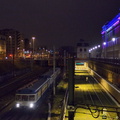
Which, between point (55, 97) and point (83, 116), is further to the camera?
point (55, 97)

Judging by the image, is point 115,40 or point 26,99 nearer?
point 26,99

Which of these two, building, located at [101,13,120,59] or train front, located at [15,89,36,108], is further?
building, located at [101,13,120,59]

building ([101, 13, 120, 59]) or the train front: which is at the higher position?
building ([101, 13, 120, 59])

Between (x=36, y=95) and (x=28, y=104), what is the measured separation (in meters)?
1.44

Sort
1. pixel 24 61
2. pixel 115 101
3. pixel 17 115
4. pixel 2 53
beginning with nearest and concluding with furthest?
pixel 17 115 < pixel 115 101 < pixel 24 61 < pixel 2 53

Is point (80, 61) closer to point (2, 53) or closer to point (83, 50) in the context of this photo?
point (83, 50)

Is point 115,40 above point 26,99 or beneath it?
above

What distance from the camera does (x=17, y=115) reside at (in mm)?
23688

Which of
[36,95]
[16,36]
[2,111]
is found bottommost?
[2,111]

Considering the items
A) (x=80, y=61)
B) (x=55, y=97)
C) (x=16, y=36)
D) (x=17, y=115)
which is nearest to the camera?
(x=17, y=115)

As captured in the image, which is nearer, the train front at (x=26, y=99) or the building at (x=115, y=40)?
the train front at (x=26, y=99)

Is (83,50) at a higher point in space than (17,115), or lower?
higher

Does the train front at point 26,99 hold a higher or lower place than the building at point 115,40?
lower

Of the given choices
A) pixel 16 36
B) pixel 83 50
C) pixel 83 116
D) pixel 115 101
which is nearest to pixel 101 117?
pixel 83 116
